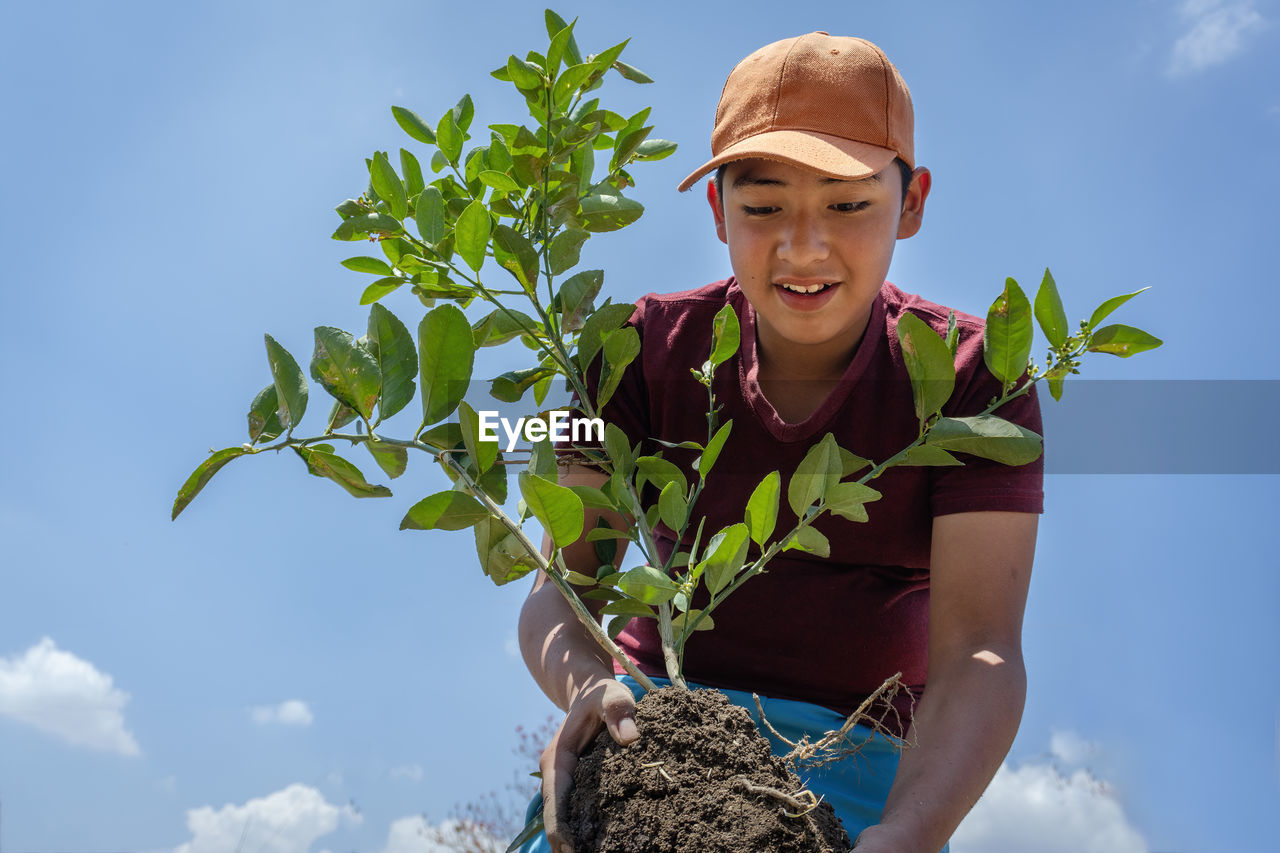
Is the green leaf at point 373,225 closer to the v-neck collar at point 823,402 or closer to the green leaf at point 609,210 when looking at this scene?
the green leaf at point 609,210

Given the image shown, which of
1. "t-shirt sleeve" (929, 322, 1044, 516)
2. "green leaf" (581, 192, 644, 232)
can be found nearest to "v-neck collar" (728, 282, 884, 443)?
"t-shirt sleeve" (929, 322, 1044, 516)

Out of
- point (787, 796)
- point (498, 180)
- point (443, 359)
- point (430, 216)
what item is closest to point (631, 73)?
point (498, 180)

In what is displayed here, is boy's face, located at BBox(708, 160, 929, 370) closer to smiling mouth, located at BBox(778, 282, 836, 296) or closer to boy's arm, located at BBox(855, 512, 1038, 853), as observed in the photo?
smiling mouth, located at BBox(778, 282, 836, 296)

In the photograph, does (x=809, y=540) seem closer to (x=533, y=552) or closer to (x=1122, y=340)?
(x=533, y=552)

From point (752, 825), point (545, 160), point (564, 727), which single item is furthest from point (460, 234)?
point (752, 825)

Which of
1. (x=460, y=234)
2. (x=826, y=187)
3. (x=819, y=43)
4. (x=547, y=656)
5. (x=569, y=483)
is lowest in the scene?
(x=547, y=656)

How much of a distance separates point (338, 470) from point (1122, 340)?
2.70 ft

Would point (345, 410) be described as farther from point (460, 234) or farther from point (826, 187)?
point (826, 187)

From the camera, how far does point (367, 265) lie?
1.21 metres

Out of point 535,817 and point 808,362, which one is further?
point 808,362

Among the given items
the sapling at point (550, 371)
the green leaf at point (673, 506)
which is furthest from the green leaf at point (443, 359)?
the green leaf at point (673, 506)

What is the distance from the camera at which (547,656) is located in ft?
4.08

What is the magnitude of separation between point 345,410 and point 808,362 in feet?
2.63

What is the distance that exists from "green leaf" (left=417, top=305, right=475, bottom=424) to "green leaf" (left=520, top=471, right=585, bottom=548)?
13cm
